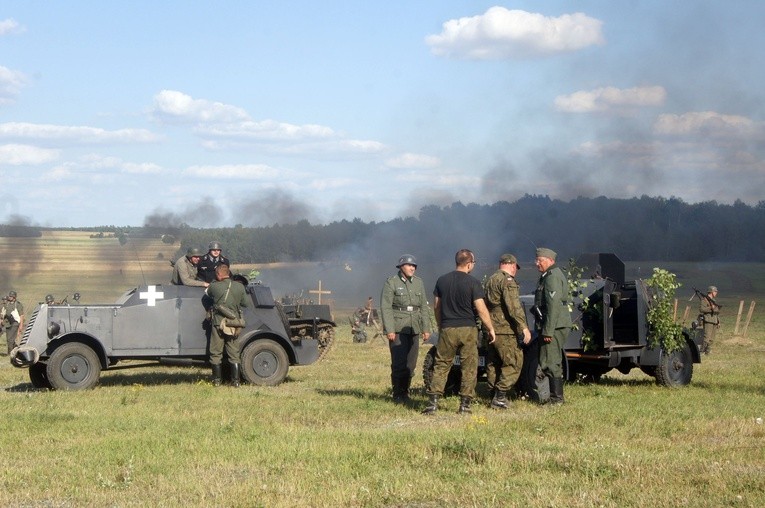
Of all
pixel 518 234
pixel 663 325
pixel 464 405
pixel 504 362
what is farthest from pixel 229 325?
pixel 518 234

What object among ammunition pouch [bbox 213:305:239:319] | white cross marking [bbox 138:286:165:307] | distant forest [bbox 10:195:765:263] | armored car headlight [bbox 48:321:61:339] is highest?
distant forest [bbox 10:195:765:263]

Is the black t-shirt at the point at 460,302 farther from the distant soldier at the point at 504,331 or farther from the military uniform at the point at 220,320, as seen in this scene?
the military uniform at the point at 220,320

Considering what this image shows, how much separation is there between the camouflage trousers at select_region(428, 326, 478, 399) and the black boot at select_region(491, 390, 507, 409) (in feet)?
1.72

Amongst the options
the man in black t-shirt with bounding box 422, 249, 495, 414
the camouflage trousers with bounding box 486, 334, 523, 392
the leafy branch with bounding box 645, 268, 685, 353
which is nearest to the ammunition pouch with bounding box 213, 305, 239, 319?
the camouflage trousers with bounding box 486, 334, 523, 392

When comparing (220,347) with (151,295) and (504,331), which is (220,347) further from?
(504,331)

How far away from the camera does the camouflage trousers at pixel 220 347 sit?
663 inches

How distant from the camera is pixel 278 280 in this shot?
50.7 meters

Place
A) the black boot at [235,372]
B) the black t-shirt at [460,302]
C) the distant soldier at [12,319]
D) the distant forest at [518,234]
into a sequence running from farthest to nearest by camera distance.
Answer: the distant forest at [518,234] < the distant soldier at [12,319] < the black boot at [235,372] < the black t-shirt at [460,302]

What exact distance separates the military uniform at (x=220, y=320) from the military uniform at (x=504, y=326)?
4.80 meters

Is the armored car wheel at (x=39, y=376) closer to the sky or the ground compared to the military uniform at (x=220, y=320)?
closer to the ground

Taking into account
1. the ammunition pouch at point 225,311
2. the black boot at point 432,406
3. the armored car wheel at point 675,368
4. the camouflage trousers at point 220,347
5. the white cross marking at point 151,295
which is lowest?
the black boot at point 432,406

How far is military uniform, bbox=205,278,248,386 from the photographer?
16.9 metres

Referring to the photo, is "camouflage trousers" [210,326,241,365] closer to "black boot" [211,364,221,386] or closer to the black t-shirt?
"black boot" [211,364,221,386]

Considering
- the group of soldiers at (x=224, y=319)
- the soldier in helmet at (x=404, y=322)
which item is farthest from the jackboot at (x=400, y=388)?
the group of soldiers at (x=224, y=319)
